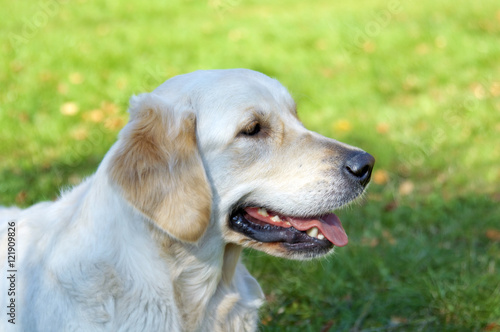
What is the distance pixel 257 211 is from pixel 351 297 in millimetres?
1536

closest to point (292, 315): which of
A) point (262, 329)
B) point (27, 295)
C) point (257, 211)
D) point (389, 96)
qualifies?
point (262, 329)

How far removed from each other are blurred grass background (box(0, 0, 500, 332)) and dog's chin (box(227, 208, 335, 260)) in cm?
100

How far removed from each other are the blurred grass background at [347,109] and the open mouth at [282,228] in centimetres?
101

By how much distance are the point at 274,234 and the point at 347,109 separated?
5194mm

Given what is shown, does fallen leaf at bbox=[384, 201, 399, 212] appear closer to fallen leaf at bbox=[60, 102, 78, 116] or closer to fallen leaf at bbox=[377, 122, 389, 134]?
fallen leaf at bbox=[377, 122, 389, 134]

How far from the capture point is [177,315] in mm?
2787

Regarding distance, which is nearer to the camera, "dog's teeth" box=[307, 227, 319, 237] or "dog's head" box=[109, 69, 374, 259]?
"dog's head" box=[109, 69, 374, 259]

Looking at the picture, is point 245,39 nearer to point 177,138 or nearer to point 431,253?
point 431,253

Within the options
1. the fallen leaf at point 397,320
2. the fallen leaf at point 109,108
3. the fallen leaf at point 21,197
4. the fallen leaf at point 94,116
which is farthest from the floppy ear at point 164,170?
the fallen leaf at point 109,108

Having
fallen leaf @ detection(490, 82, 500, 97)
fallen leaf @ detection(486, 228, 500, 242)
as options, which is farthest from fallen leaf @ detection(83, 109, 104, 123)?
fallen leaf @ detection(490, 82, 500, 97)

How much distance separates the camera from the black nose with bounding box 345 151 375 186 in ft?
9.67

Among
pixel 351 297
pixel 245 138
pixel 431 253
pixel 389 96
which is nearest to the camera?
pixel 245 138

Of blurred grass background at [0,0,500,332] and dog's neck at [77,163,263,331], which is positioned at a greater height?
dog's neck at [77,163,263,331]

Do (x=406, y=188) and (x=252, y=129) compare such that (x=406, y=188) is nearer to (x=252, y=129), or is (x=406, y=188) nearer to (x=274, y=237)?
(x=274, y=237)
